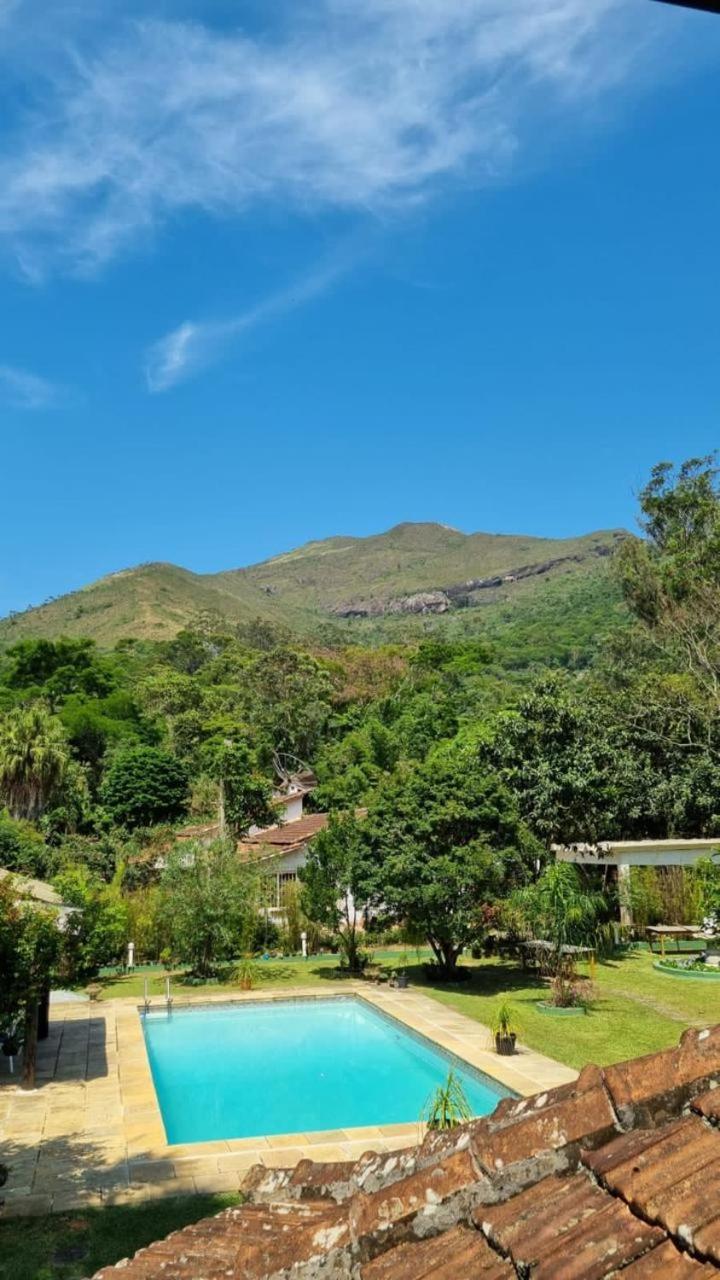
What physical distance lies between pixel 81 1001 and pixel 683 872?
14.7 metres

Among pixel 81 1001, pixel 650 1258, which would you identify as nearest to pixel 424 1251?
pixel 650 1258

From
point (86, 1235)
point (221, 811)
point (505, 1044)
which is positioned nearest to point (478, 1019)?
point (505, 1044)

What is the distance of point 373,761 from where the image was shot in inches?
1556

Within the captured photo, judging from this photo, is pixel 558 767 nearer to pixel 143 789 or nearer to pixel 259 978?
pixel 259 978

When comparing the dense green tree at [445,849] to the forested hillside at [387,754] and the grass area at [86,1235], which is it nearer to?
the forested hillside at [387,754]

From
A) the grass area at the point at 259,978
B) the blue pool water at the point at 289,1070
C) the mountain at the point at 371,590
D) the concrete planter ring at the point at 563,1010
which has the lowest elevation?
the blue pool water at the point at 289,1070

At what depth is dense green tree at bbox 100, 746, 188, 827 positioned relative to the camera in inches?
1351

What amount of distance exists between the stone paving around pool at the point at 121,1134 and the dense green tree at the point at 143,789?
18.9 m

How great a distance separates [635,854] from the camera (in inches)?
924

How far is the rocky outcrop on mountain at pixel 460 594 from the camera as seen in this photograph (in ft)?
461

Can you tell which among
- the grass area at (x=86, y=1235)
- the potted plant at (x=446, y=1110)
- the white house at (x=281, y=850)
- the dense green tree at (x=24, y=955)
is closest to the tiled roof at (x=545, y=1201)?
the grass area at (x=86, y=1235)

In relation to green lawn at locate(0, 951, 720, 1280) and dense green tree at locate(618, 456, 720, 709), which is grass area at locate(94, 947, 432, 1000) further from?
dense green tree at locate(618, 456, 720, 709)

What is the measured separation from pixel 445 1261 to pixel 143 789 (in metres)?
33.8

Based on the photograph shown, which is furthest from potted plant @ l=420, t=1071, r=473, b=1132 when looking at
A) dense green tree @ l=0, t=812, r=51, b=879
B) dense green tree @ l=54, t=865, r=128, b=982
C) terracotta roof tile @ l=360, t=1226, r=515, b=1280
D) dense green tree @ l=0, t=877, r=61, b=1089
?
dense green tree @ l=0, t=812, r=51, b=879
